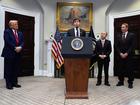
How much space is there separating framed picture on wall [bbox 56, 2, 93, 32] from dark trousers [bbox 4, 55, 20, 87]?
3064 mm

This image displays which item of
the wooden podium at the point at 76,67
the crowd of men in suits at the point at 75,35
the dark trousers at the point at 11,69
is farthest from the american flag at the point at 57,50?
the wooden podium at the point at 76,67

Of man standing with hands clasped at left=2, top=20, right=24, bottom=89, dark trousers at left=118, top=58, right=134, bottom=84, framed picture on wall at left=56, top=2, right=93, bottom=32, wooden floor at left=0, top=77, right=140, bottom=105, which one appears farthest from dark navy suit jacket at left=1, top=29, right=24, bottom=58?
framed picture on wall at left=56, top=2, right=93, bottom=32

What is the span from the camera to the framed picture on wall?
829cm

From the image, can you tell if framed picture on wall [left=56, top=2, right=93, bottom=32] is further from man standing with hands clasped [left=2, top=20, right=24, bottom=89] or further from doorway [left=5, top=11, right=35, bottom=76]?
man standing with hands clasped [left=2, top=20, right=24, bottom=89]

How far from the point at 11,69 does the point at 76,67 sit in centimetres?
161

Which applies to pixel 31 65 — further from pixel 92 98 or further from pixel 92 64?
pixel 92 98

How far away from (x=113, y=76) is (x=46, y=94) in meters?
3.73

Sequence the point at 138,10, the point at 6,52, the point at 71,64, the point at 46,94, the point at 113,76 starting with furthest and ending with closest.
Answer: the point at 113,76 < the point at 138,10 < the point at 6,52 < the point at 46,94 < the point at 71,64

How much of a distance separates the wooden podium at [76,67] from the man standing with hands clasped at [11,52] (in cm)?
131

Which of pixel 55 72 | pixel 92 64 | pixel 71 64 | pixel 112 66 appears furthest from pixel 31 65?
pixel 71 64

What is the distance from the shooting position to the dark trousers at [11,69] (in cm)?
536

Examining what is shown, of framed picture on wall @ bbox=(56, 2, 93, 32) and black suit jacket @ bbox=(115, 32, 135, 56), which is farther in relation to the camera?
framed picture on wall @ bbox=(56, 2, 93, 32)

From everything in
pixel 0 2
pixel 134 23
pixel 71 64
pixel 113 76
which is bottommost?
pixel 113 76

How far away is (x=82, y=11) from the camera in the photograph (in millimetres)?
8352
